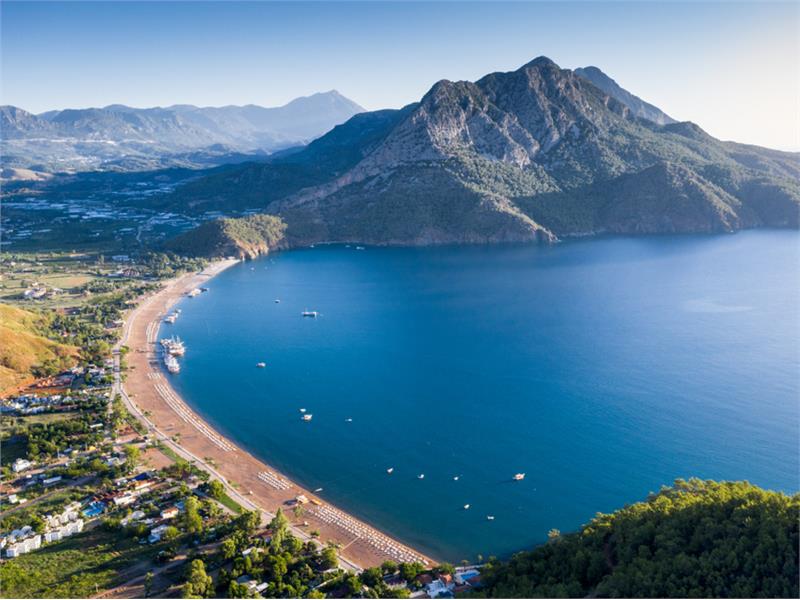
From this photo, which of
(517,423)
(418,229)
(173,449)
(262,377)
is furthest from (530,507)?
(418,229)

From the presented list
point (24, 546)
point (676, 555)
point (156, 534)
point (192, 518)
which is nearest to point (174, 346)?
point (24, 546)

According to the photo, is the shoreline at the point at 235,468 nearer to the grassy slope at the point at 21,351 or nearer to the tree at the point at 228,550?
the tree at the point at 228,550

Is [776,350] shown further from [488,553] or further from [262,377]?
[262,377]

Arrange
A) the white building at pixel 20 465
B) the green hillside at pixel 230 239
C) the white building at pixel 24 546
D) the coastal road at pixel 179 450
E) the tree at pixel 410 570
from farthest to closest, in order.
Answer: the green hillside at pixel 230 239
the white building at pixel 20 465
the coastal road at pixel 179 450
the white building at pixel 24 546
the tree at pixel 410 570

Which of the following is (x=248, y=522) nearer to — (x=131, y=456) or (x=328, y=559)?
(x=328, y=559)

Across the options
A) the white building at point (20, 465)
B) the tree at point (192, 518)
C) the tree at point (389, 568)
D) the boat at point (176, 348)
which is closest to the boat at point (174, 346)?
the boat at point (176, 348)

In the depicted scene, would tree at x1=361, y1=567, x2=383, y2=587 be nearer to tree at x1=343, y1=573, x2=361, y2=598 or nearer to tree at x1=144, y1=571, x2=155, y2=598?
tree at x1=343, y1=573, x2=361, y2=598

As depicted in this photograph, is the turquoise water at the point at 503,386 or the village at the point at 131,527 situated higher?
the turquoise water at the point at 503,386
